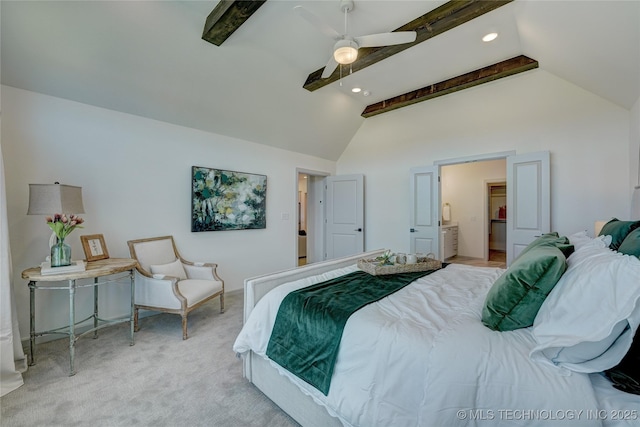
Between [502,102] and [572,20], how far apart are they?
1852 millimetres

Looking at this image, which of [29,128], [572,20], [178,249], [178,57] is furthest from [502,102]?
[29,128]

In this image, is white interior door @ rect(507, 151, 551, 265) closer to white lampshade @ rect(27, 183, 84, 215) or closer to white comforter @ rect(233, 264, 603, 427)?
white comforter @ rect(233, 264, 603, 427)

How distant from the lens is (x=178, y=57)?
9.11 ft

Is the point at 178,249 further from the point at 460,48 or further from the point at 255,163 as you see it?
the point at 460,48

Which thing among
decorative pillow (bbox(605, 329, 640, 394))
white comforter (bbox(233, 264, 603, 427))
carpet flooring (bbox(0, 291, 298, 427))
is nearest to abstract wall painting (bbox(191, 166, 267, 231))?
carpet flooring (bbox(0, 291, 298, 427))

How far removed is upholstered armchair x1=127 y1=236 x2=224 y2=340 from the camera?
104 inches

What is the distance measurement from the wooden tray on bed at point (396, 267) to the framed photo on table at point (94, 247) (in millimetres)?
2645

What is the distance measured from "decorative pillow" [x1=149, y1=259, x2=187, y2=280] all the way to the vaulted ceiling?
1.87 metres

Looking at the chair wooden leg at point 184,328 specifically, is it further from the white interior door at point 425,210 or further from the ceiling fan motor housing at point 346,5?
the white interior door at point 425,210

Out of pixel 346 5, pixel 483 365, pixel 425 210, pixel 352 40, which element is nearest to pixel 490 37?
pixel 346 5

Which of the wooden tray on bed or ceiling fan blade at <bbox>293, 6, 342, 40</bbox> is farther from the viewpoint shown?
the wooden tray on bed

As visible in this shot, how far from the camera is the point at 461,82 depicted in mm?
3779

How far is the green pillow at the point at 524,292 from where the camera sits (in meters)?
1.15

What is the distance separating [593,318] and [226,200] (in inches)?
156
